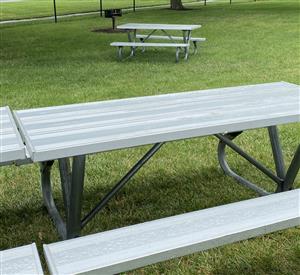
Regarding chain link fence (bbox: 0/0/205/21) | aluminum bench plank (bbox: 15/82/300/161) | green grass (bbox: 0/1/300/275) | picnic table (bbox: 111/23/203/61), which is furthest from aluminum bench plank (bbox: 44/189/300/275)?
chain link fence (bbox: 0/0/205/21)

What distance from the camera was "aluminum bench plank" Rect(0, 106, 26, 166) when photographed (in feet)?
7.10

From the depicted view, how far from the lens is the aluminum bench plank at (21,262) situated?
1715 millimetres

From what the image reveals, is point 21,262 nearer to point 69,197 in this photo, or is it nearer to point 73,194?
point 73,194

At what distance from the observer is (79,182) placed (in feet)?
8.18

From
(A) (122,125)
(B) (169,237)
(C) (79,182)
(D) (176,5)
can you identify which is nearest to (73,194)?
(C) (79,182)

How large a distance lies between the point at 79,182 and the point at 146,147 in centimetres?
206

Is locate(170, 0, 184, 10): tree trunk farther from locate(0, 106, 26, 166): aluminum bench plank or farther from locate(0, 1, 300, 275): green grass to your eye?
locate(0, 106, 26, 166): aluminum bench plank

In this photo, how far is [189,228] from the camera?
208 cm

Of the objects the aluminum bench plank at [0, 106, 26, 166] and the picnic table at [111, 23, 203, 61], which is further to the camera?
the picnic table at [111, 23, 203, 61]

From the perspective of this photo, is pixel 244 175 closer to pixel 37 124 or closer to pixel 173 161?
pixel 173 161

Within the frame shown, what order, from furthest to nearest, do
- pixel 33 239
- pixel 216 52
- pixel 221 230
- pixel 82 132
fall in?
1. pixel 216 52
2. pixel 33 239
3. pixel 82 132
4. pixel 221 230

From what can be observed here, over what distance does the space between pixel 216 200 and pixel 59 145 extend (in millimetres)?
1469

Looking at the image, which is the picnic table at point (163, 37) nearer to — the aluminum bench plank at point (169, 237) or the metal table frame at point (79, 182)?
the metal table frame at point (79, 182)

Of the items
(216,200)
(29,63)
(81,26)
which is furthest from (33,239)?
(81,26)
